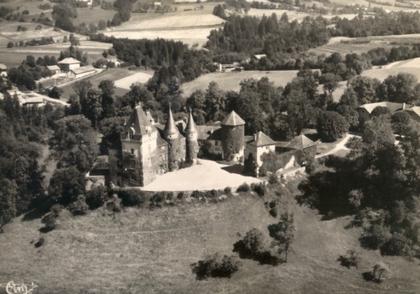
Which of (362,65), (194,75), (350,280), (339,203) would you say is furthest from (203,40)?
(350,280)

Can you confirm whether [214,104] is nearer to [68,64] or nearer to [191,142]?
[191,142]

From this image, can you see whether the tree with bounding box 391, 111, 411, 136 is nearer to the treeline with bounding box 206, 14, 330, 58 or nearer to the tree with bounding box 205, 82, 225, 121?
the tree with bounding box 205, 82, 225, 121

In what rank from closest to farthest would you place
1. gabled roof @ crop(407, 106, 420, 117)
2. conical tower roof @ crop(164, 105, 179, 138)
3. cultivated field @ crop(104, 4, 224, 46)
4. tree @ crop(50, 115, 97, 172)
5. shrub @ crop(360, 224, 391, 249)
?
A: shrub @ crop(360, 224, 391, 249)
conical tower roof @ crop(164, 105, 179, 138)
tree @ crop(50, 115, 97, 172)
gabled roof @ crop(407, 106, 420, 117)
cultivated field @ crop(104, 4, 224, 46)

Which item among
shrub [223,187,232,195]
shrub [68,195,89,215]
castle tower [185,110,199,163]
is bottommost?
shrub [68,195,89,215]

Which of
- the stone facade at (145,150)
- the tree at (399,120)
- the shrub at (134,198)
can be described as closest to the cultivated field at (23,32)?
the stone facade at (145,150)

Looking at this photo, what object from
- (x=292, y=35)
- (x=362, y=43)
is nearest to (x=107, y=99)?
(x=292, y=35)

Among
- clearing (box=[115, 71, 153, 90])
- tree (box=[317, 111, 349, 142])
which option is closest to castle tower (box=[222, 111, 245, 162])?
tree (box=[317, 111, 349, 142])

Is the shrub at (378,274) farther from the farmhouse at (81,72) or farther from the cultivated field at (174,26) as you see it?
the cultivated field at (174,26)
